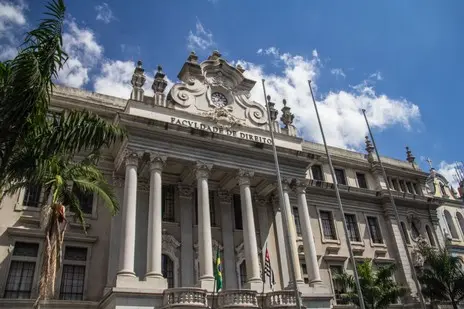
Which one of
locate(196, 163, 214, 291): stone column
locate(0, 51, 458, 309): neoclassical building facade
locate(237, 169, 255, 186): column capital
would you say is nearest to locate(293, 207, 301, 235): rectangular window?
locate(0, 51, 458, 309): neoclassical building facade

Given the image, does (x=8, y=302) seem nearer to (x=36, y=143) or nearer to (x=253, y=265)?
(x=36, y=143)

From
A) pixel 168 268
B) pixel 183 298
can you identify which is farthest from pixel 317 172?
pixel 183 298

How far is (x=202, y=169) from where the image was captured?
70.5 feet

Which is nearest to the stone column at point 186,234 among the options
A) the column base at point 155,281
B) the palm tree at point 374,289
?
the column base at point 155,281

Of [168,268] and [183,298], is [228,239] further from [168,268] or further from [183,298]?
[183,298]

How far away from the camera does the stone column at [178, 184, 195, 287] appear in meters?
21.2

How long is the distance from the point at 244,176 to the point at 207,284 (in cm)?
651

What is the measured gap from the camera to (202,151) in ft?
72.4

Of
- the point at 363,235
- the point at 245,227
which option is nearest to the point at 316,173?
the point at 363,235

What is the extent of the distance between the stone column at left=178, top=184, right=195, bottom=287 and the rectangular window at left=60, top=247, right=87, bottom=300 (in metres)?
4.92

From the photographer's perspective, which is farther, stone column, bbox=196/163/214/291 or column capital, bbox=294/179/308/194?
column capital, bbox=294/179/308/194


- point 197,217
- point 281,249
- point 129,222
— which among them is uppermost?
point 197,217

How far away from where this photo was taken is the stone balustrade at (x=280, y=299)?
18.8m

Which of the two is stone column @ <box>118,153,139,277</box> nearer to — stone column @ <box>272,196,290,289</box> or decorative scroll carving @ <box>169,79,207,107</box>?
decorative scroll carving @ <box>169,79,207,107</box>
